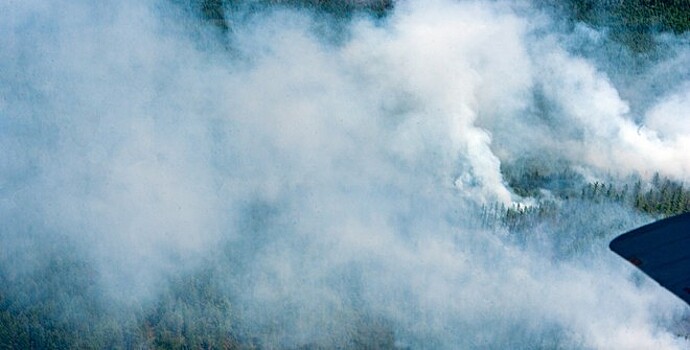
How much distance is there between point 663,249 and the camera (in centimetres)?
3797

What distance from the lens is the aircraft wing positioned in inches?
1487

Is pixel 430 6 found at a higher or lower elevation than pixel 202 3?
lower

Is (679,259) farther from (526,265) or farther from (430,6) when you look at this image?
(430,6)

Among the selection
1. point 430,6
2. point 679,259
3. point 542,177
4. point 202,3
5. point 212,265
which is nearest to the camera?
point 679,259

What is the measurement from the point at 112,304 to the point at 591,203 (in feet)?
208

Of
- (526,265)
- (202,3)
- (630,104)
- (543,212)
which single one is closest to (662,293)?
(526,265)

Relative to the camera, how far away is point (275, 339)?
106 metres

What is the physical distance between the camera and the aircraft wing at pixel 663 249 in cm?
3778


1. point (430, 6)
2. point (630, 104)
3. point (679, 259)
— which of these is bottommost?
point (679, 259)

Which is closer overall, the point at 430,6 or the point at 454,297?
the point at 454,297

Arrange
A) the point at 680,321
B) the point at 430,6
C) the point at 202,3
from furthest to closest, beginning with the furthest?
the point at 202,3
the point at 430,6
the point at 680,321

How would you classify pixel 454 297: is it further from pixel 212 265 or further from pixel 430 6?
pixel 430 6

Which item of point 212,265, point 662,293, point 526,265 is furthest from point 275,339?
point 662,293

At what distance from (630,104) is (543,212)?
26.6 metres
